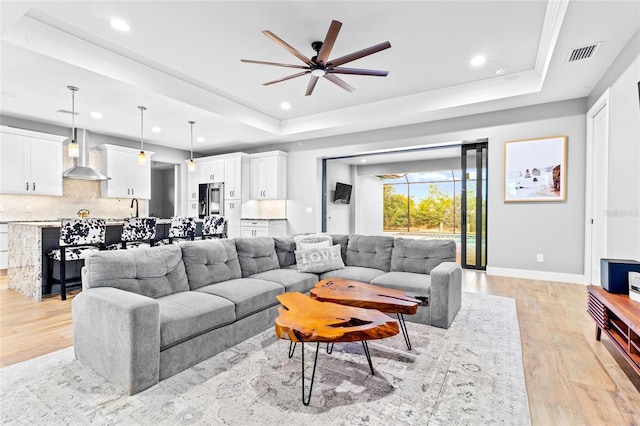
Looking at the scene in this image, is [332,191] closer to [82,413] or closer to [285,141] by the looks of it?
[285,141]

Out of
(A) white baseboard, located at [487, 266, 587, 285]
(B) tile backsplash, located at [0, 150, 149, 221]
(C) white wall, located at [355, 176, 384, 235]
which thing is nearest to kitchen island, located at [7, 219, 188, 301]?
(B) tile backsplash, located at [0, 150, 149, 221]

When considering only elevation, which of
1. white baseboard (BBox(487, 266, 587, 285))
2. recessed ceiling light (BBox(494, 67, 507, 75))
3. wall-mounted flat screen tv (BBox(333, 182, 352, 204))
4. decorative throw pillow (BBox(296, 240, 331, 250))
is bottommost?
white baseboard (BBox(487, 266, 587, 285))

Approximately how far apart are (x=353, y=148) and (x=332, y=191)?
244 centimetres

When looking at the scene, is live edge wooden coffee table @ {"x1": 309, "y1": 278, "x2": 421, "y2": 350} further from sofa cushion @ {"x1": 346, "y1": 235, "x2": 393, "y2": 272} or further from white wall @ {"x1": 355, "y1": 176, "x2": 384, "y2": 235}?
white wall @ {"x1": 355, "y1": 176, "x2": 384, "y2": 235}

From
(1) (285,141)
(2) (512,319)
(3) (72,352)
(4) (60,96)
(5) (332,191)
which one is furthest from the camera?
(5) (332,191)

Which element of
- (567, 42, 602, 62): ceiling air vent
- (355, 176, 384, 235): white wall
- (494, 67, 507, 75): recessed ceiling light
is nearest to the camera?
(567, 42, 602, 62): ceiling air vent

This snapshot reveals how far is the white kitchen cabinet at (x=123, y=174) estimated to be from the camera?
21.3 feet

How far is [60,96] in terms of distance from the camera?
449cm

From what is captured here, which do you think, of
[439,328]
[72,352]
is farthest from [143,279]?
[439,328]

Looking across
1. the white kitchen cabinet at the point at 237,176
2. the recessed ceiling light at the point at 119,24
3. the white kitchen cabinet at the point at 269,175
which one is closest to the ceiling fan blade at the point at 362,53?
the recessed ceiling light at the point at 119,24

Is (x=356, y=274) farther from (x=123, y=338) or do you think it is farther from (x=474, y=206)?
(x=474, y=206)

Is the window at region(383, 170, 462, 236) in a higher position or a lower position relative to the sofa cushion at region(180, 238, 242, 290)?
higher

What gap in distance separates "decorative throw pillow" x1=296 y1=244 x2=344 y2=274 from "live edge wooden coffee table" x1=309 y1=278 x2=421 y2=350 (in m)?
0.76

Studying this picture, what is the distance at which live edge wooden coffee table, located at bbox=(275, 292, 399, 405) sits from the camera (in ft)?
5.57
